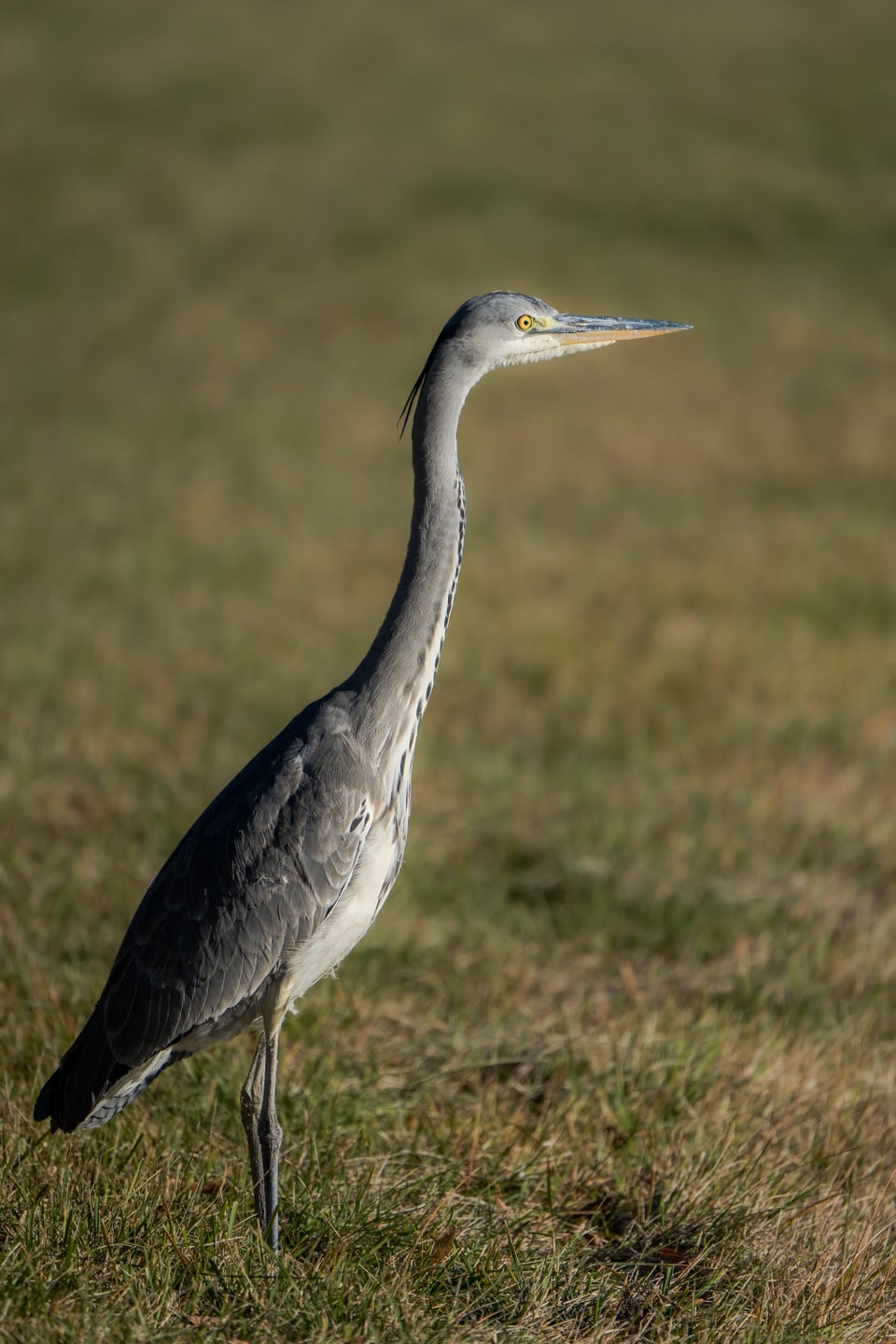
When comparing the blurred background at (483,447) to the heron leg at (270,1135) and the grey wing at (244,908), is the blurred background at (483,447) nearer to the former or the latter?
the grey wing at (244,908)

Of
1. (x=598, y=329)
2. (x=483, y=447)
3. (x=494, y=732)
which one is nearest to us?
(x=598, y=329)

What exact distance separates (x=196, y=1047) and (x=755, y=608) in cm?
714

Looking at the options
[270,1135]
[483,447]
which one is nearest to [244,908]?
[270,1135]

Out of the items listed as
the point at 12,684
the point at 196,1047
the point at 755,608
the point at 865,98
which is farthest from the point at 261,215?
the point at 196,1047

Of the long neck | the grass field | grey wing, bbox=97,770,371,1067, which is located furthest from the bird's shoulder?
the grass field

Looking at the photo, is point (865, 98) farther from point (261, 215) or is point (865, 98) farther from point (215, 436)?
point (215, 436)

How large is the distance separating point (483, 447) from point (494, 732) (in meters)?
7.84

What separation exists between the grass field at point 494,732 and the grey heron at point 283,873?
0.89ft

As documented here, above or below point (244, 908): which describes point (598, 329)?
above

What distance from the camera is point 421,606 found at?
3.23 m

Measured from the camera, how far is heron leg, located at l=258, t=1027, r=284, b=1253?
3.02 m

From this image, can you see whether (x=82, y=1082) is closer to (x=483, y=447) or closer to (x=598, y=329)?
(x=598, y=329)

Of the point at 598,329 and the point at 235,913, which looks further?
the point at 598,329

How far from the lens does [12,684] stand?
732 cm
